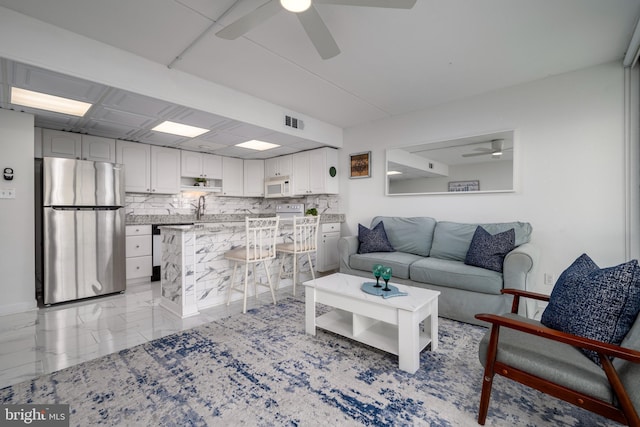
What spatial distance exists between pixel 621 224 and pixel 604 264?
1.35 ft

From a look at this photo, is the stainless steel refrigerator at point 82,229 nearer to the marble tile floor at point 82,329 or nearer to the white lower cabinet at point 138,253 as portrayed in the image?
the marble tile floor at point 82,329

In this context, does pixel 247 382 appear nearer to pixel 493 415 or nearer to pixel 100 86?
pixel 493 415

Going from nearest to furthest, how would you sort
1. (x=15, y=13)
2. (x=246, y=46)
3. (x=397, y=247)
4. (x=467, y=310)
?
(x=15, y=13) → (x=246, y=46) → (x=467, y=310) → (x=397, y=247)

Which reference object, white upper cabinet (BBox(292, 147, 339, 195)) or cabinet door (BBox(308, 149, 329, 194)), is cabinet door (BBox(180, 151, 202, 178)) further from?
cabinet door (BBox(308, 149, 329, 194))

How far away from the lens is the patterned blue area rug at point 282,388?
149 cm

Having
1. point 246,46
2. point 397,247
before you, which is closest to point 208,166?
point 246,46

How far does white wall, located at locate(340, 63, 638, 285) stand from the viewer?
8.98 feet

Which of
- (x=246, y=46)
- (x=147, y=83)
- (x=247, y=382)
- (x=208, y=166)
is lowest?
(x=247, y=382)

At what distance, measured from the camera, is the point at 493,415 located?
150 centimetres

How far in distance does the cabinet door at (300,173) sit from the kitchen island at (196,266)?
1941 millimetres

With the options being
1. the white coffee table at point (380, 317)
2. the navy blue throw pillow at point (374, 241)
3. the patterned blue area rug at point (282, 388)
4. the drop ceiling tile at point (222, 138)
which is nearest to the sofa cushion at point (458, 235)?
the navy blue throw pillow at point (374, 241)

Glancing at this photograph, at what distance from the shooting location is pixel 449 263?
10.0ft

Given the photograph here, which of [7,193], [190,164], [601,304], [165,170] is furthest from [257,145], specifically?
[601,304]

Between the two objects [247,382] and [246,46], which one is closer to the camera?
[247,382]
